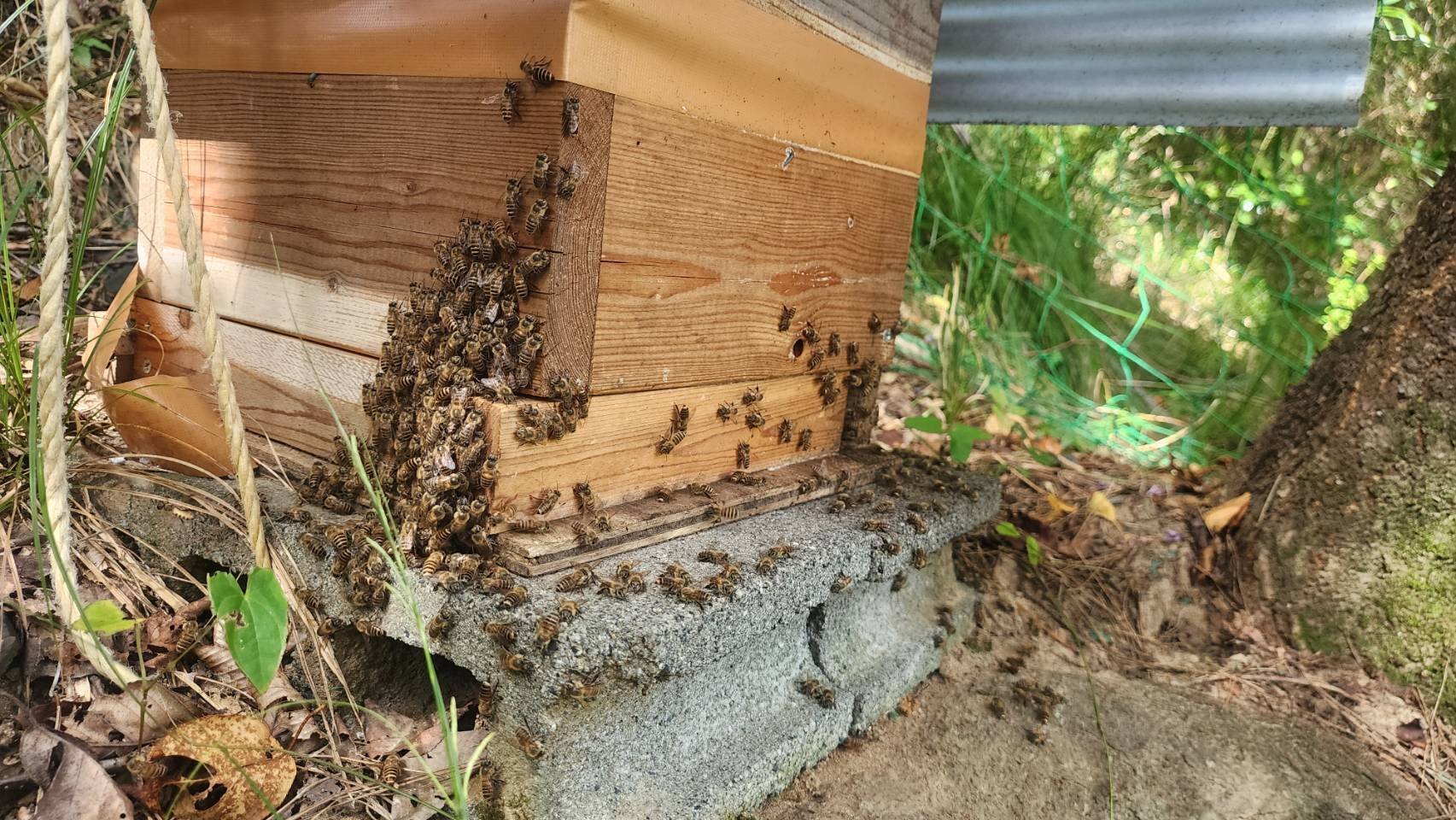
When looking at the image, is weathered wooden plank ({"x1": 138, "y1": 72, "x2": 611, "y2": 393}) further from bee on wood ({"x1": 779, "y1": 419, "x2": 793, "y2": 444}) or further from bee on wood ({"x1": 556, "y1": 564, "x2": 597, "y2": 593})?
bee on wood ({"x1": 779, "y1": 419, "x2": 793, "y2": 444})

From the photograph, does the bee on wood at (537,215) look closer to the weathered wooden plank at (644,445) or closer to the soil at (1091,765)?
the weathered wooden plank at (644,445)

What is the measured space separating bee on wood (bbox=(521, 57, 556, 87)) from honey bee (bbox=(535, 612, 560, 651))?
96 centimetres

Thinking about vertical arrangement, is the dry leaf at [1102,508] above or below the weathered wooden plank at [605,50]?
below

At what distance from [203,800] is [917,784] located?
1.55 meters

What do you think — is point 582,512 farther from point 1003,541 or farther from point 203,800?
point 1003,541

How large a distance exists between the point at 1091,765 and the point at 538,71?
7.13ft

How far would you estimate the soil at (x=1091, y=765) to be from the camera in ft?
7.23

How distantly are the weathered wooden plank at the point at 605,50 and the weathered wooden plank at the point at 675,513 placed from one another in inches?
34.8

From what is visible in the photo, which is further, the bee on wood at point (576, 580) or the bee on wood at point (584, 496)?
the bee on wood at point (584, 496)

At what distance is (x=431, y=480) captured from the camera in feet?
5.75

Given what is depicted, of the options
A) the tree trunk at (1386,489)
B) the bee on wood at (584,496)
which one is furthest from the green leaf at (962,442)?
the bee on wood at (584,496)

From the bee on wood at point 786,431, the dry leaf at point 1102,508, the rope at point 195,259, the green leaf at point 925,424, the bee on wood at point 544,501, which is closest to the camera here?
the rope at point 195,259

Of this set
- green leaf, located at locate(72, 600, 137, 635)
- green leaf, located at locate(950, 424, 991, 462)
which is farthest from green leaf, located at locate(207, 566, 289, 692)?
green leaf, located at locate(950, 424, 991, 462)

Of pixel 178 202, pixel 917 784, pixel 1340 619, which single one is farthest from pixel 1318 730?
pixel 178 202
